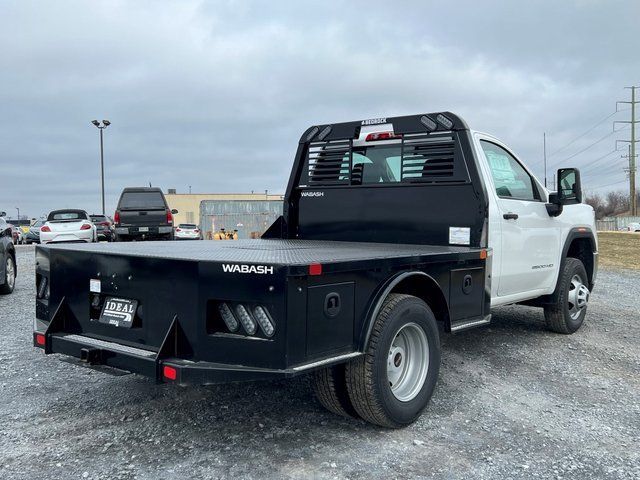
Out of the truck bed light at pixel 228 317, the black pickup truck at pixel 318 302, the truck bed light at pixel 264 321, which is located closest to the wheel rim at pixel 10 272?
the black pickup truck at pixel 318 302

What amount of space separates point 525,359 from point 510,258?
109 cm

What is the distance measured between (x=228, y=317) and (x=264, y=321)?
24 cm

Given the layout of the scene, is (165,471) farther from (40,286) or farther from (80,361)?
(40,286)

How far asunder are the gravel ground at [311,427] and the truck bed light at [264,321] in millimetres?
823

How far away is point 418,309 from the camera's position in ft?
12.8

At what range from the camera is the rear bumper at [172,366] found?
10.2ft

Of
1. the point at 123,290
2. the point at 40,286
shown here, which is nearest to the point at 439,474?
the point at 123,290

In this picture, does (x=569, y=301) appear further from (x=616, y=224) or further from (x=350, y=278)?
(x=616, y=224)

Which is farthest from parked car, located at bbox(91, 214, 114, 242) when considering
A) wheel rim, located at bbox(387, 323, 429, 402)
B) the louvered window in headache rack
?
wheel rim, located at bbox(387, 323, 429, 402)

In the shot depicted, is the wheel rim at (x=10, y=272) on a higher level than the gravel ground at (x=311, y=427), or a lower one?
higher

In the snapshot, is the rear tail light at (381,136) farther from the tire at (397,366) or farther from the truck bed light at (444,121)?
the tire at (397,366)

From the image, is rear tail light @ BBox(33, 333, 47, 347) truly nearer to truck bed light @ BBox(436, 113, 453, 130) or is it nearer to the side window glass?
truck bed light @ BBox(436, 113, 453, 130)

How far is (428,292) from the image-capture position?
4.21 meters

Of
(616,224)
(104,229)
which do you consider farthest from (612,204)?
(104,229)
